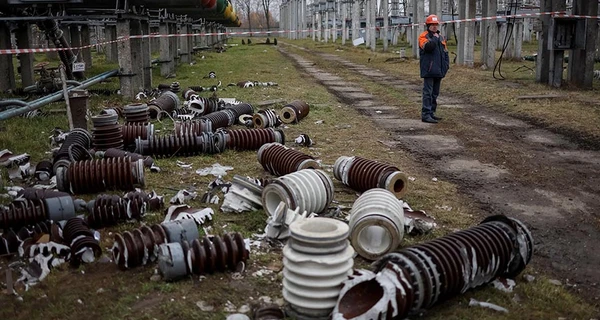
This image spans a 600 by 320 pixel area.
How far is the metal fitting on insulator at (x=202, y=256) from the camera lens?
419cm

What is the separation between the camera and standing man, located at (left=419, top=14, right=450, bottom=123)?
35.9ft

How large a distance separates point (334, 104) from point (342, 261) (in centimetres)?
985

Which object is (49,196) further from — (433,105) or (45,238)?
(433,105)

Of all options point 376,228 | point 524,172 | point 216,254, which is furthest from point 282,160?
point 524,172

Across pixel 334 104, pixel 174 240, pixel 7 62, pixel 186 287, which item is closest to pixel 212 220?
pixel 174 240

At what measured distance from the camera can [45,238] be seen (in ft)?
15.8

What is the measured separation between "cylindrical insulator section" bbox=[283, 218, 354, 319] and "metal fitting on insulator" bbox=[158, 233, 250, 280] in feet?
2.78

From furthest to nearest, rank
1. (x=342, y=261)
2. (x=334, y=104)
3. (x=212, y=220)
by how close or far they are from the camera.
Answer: (x=334, y=104), (x=212, y=220), (x=342, y=261)

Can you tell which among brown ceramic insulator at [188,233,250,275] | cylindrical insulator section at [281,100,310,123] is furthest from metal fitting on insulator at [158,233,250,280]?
cylindrical insulator section at [281,100,310,123]

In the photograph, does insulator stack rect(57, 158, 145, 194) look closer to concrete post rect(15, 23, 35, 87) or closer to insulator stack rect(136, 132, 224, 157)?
insulator stack rect(136, 132, 224, 157)

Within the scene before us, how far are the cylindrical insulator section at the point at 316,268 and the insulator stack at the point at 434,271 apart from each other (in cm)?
9

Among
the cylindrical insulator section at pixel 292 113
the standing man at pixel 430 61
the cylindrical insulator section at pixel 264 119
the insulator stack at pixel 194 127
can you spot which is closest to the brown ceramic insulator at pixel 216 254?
the insulator stack at pixel 194 127

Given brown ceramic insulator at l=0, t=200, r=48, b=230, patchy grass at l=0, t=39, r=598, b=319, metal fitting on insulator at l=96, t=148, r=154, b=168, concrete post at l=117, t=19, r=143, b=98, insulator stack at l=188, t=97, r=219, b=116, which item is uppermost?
concrete post at l=117, t=19, r=143, b=98

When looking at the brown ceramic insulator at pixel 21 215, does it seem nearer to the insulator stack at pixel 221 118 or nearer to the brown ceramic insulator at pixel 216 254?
the brown ceramic insulator at pixel 216 254
